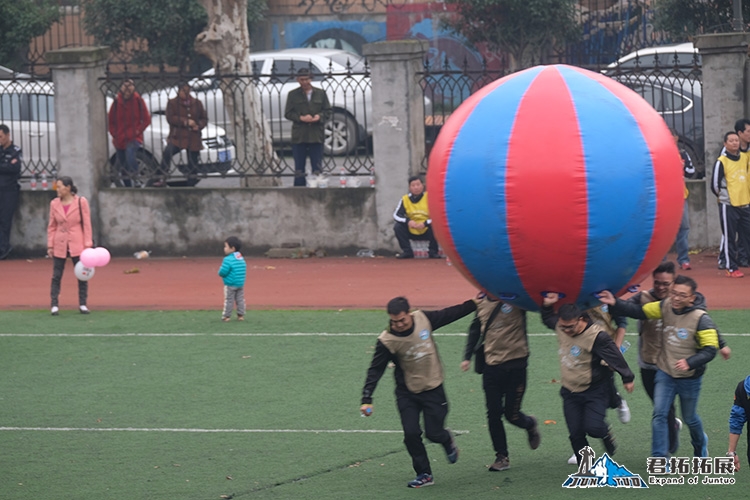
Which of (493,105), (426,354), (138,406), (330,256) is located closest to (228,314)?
(138,406)

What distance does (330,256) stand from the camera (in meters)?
18.1

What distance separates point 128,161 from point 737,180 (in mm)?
9450

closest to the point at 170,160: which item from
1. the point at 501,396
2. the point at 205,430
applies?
the point at 205,430

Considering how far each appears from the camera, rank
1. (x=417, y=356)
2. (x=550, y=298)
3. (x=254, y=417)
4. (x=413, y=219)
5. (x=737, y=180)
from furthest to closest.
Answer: (x=413, y=219) < (x=737, y=180) < (x=254, y=417) < (x=417, y=356) < (x=550, y=298)

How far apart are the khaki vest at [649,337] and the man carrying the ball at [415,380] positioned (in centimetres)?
137

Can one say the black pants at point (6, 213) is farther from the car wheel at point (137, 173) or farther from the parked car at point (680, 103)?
the parked car at point (680, 103)

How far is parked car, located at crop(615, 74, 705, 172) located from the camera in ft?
54.9

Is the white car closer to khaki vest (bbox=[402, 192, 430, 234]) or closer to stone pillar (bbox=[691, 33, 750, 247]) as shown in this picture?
khaki vest (bbox=[402, 192, 430, 234])

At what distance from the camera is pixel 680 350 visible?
754 centimetres

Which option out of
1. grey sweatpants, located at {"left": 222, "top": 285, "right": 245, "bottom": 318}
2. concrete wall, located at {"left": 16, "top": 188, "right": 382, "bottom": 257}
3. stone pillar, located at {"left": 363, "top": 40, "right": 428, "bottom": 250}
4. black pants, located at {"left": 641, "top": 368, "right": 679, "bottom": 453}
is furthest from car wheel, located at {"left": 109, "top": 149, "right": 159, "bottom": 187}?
black pants, located at {"left": 641, "top": 368, "right": 679, "bottom": 453}

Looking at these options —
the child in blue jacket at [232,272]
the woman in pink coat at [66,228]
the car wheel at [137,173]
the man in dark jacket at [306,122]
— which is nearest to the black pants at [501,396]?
the child in blue jacket at [232,272]

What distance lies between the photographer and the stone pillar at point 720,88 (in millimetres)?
16406

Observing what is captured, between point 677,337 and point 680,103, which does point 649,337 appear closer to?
point 677,337

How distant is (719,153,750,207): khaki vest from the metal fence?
187 cm
